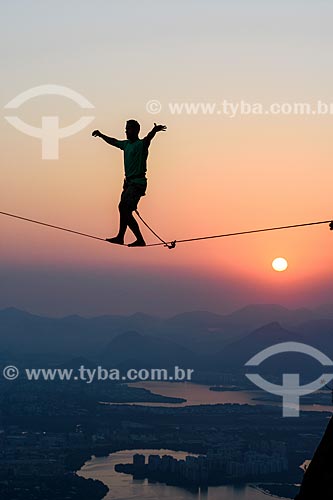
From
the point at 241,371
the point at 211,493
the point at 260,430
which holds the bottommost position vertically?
the point at 211,493

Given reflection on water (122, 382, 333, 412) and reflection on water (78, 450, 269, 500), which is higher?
reflection on water (122, 382, 333, 412)

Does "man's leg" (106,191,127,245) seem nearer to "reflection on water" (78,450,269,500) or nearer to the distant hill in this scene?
"reflection on water" (78,450,269,500)

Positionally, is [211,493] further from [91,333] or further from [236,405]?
[91,333]

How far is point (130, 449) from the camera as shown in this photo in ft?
258

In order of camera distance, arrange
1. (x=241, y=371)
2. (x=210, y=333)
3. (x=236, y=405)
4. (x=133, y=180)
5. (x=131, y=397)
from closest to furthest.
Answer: (x=133, y=180)
(x=236, y=405)
(x=131, y=397)
(x=241, y=371)
(x=210, y=333)

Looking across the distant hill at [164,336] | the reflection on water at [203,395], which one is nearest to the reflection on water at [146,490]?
the reflection on water at [203,395]

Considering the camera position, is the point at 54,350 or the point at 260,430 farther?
the point at 54,350

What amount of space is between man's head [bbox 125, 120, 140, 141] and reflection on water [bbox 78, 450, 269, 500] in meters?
44.9

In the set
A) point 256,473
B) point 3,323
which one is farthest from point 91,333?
point 256,473

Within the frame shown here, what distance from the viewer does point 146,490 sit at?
64.0 m

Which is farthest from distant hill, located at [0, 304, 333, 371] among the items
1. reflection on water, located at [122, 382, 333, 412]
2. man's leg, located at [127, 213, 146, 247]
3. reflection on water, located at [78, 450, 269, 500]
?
man's leg, located at [127, 213, 146, 247]

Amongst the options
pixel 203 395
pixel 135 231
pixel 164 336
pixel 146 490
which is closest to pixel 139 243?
pixel 135 231

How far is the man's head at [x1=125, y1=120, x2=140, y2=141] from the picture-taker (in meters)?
16.8

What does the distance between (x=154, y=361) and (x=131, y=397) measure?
46.6 feet
